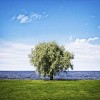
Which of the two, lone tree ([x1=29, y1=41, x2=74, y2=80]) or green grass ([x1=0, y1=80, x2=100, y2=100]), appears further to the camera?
lone tree ([x1=29, y1=41, x2=74, y2=80])

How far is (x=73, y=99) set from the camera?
34.1 m

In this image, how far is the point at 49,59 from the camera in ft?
259

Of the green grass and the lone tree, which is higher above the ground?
the lone tree

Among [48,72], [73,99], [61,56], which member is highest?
[61,56]

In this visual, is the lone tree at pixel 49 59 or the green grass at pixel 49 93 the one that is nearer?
the green grass at pixel 49 93

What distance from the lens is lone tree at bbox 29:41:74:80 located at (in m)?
78.1

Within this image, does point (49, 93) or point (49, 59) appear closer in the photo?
point (49, 93)

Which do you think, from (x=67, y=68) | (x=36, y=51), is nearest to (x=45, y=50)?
(x=36, y=51)

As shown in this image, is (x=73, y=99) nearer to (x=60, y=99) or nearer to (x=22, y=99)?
(x=60, y=99)

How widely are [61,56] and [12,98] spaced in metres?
46.7

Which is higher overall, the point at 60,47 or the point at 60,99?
the point at 60,47

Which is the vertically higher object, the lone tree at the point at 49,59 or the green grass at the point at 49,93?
the lone tree at the point at 49,59

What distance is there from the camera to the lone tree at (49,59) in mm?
78062

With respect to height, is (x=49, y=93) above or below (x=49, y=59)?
below
